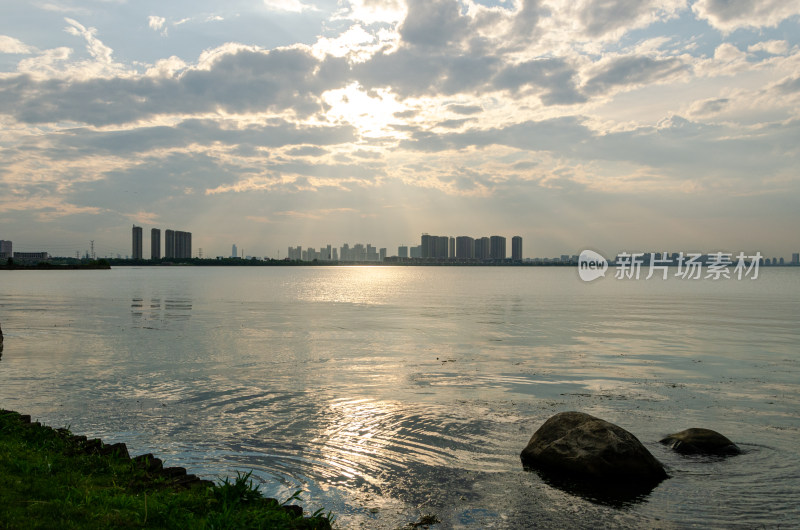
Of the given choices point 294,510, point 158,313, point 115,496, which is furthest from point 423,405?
point 158,313

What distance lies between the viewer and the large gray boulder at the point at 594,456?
1554cm

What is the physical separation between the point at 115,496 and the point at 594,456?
11692mm

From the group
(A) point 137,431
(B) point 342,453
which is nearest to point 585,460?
(B) point 342,453

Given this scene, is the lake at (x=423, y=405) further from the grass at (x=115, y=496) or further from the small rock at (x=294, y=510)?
the grass at (x=115, y=496)

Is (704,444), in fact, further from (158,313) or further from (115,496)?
(158,313)

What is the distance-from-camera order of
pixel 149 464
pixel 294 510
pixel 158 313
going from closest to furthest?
pixel 294 510
pixel 149 464
pixel 158 313

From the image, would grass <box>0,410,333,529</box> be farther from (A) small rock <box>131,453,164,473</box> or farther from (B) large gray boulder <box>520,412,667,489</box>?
(B) large gray boulder <box>520,412,667,489</box>

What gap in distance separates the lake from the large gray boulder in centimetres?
62

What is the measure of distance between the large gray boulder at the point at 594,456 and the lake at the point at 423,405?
624 millimetres

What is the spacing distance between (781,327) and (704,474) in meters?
48.2

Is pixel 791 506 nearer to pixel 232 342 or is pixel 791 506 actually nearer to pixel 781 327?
pixel 232 342

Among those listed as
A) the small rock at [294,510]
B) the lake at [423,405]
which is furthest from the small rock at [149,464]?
the small rock at [294,510]

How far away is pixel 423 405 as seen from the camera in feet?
76.8

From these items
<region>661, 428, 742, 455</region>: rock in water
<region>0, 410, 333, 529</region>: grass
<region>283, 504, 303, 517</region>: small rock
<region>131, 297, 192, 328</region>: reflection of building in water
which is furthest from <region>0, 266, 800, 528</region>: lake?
<region>131, 297, 192, 328</region>: reflection of building in water
